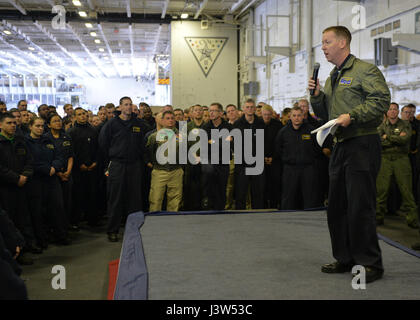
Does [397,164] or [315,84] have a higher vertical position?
[315,84]

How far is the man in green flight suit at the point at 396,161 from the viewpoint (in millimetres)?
6145

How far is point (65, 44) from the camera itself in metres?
20.4

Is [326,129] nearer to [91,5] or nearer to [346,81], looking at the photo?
[346,81]

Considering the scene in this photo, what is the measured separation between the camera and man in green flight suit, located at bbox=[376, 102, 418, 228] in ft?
20.2

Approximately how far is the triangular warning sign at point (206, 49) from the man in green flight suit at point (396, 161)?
9513 mm

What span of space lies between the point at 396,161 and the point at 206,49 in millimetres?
9968

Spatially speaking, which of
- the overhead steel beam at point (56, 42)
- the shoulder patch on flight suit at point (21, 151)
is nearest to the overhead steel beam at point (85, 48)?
the overhead steel beam at point (56, 42)

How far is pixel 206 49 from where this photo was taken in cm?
1505

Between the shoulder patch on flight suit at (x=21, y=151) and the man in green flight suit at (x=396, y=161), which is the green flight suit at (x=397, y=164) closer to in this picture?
the man in green flight suit at (x=396, y=161)

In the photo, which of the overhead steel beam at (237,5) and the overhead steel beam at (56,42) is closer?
the overhead steel beam at (237,5)

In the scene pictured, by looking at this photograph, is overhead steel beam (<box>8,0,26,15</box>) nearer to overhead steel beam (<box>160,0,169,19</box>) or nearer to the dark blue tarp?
overhead steel beam (<box>160,0,169,19</box>)

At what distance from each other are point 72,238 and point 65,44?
1658 centimetres

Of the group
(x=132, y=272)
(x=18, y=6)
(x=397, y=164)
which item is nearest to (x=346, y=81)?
(x=132, y=272)
